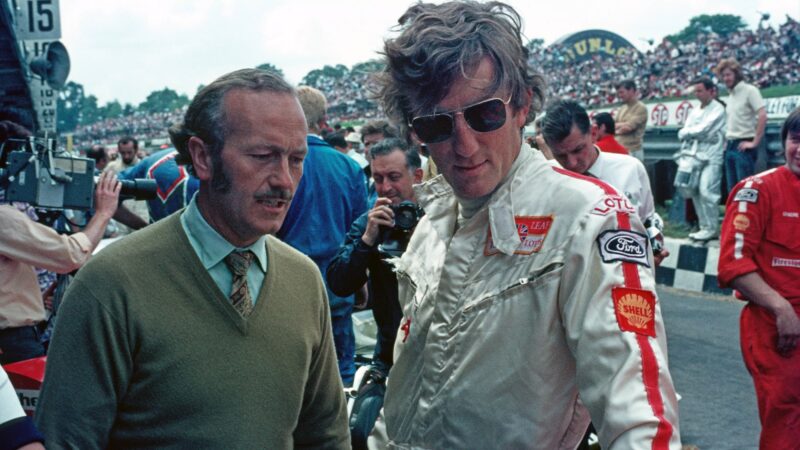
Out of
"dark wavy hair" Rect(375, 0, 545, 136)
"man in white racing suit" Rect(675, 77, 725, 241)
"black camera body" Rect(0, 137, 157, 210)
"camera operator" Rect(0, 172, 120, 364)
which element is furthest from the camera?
"man in white racing suit" Rect(675, 77, 725, 241)

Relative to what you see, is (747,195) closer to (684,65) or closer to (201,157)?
(201,157)

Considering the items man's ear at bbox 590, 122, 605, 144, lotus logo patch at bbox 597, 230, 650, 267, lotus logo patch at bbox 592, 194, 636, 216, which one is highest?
man's ear at bbox 590, 122, 605, 144

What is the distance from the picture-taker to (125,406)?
5.82 ft

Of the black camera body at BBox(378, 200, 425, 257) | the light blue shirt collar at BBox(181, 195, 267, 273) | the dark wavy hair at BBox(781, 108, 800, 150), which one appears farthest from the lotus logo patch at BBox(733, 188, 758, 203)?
the light blue shirt collar at BBox(181, 195, 267, 273)

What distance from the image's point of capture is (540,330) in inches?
67.8

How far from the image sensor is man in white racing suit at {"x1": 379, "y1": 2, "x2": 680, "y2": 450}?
5.27 ft

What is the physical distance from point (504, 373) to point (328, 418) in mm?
620

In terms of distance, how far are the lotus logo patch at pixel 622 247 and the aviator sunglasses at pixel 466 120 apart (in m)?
0.39

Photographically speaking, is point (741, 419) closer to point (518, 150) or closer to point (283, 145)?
point (518, 150)

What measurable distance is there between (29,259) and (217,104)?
1.98 metres

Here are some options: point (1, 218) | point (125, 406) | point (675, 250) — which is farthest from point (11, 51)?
point (125, 406)

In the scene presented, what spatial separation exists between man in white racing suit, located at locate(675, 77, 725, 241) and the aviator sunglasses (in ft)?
28.8

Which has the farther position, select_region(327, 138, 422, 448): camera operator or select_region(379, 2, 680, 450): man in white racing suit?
select_region(327, 138, 422, 448): camera operator

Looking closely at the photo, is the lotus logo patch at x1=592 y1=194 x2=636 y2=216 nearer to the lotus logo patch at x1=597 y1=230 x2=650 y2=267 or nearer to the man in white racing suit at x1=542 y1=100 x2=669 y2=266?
the lotus logo patch at x1=597 y1=230 x2=650 y2=267
